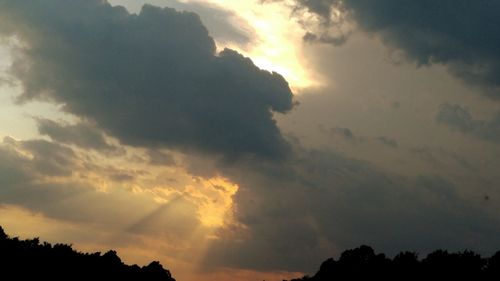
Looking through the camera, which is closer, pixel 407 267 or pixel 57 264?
pixel 407 267

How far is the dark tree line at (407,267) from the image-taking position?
308ft

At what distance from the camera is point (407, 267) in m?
105

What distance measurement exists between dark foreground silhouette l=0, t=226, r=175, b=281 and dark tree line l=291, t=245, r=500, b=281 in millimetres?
41782

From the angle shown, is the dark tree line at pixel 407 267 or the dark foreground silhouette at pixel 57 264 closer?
the dark tree line at pixel 407 267

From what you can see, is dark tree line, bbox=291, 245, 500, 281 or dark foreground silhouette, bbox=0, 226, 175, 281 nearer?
dark tree line, bbox=291, 245, 500, 281

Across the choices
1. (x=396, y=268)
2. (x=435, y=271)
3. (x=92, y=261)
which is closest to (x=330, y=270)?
(x=396, y=268)

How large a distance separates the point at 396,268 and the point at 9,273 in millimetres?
71349

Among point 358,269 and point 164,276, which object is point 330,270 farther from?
point 164,276

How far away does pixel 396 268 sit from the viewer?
107625 mm

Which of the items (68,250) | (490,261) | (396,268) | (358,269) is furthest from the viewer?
(68,250)

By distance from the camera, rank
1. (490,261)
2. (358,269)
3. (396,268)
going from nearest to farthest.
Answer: (490,261) → (396,268) → (358,269)

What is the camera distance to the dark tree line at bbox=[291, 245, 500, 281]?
308 ft

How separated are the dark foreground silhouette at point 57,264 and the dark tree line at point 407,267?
41.8 metres

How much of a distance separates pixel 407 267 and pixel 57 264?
69.0m
